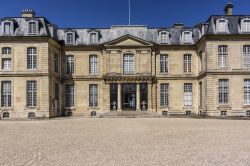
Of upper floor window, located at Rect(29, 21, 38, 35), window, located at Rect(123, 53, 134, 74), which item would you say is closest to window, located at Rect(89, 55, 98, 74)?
window, located at Rect(123, 53, 134, 74)

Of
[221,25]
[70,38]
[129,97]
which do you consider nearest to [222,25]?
[221,25]

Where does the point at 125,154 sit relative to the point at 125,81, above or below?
below

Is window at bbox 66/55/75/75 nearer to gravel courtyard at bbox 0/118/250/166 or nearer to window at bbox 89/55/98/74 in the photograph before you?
window at bbox 89/55/98/74

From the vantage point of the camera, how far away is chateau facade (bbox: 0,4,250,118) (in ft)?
89.2

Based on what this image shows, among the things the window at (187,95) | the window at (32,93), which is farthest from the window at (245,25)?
the window at (32,93)

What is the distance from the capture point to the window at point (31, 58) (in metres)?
27.2

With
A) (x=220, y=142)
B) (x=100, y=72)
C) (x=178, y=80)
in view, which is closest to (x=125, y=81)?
(x=100, y=72)

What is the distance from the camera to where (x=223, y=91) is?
27516mm

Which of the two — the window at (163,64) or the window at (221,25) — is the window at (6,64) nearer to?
the window at (163,64)

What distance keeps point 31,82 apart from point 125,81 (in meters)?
8.00

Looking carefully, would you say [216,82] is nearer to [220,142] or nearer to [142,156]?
[220,142]

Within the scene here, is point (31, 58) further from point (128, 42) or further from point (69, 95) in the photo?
point (128, 42)

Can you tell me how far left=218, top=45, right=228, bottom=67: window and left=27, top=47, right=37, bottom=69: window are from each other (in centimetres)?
1470

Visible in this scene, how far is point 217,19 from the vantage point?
91.8ft
